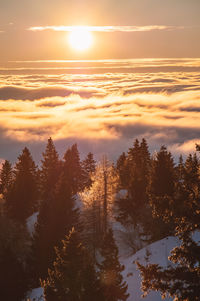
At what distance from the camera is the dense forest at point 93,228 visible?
14.0 m

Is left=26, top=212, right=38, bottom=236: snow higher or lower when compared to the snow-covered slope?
higher

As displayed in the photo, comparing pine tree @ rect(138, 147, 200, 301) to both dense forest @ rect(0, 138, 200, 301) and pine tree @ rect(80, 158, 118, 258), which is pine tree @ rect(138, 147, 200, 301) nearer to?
→ dense forest @ rect(0, 138, 200, 301)

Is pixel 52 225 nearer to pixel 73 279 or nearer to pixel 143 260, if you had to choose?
pixel 143 260

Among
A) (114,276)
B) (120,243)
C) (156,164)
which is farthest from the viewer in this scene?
(120,243)

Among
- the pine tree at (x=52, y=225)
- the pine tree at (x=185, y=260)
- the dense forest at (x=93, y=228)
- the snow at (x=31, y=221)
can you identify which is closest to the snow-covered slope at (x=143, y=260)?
the dense forest at (x=93, y=228)

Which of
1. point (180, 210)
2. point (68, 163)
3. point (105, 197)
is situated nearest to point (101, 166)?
point (105, 197)

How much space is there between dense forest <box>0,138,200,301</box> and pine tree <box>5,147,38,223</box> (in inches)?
5.7

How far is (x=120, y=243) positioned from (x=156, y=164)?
40.7 ft

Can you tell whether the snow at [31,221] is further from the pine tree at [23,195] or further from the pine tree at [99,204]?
the pine tree at [99,204]

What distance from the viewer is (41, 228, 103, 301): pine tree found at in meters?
24.9

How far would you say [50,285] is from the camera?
27672mm

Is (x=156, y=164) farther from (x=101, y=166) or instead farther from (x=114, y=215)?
(x=114, y=215)

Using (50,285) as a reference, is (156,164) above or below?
above

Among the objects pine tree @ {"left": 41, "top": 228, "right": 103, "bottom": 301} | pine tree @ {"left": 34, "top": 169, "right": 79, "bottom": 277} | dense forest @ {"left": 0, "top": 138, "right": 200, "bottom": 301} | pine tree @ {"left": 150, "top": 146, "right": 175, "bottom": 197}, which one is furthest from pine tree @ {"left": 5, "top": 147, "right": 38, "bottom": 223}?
pine tree @ {"left": 41, "top": 228, "right": 103, "bottom": 301}
